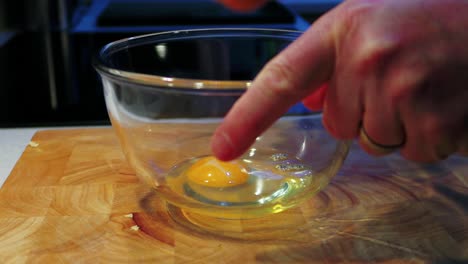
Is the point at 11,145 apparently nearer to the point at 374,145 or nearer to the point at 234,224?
the point at 234,224

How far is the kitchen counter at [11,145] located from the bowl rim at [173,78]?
0.26 meters

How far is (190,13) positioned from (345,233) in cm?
119

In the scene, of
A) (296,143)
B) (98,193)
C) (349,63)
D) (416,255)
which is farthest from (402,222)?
(98,193)

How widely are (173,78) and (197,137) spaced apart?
287 mm

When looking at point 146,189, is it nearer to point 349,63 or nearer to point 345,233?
point 345,233

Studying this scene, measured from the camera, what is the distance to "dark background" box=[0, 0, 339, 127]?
1186mm

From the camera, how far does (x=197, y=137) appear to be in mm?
917

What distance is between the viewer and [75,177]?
88 centimetres

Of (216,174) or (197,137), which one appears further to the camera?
(197,137)

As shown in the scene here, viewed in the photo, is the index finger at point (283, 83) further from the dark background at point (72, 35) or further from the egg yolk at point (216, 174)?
the dark background at point (72, 35)

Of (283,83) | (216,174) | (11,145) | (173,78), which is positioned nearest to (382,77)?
(283,83)

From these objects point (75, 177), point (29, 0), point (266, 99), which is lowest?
point (75, 177)

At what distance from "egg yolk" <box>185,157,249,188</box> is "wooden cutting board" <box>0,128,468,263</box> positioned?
2.5 inches

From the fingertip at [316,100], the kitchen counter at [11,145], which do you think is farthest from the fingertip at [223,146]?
the kitchen counter at [11,145]
